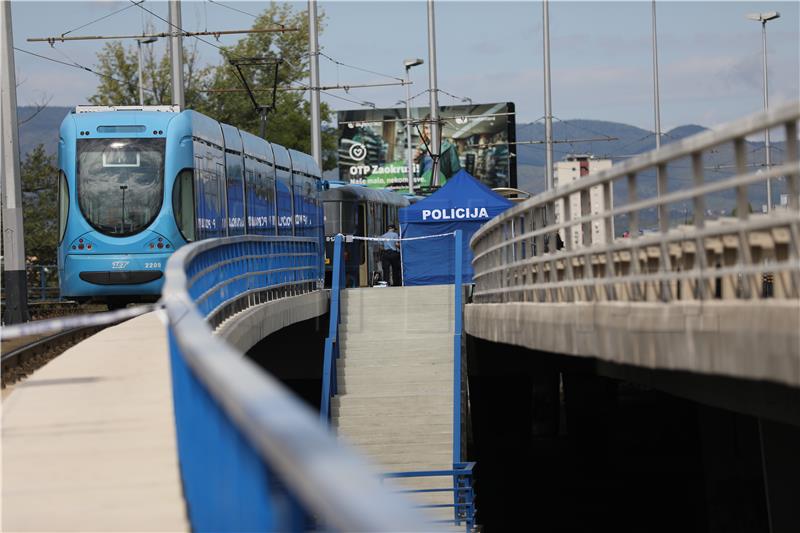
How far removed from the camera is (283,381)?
34062 mm

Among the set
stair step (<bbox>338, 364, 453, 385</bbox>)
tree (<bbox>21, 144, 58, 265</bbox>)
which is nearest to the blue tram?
stair step (<bbox>338, 364, 453, 385</bbox>)

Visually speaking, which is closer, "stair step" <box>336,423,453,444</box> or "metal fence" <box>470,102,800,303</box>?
"metal fence" <box>470,102,800,303</box>

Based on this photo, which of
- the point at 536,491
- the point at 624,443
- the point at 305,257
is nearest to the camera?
the point at 305,257

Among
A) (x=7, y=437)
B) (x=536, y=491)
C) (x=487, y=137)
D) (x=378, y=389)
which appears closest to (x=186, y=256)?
(x=7, y=437)

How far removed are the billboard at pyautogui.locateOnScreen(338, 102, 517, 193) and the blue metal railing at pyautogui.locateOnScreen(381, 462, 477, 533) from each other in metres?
85.4

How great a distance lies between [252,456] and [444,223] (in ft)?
94.6

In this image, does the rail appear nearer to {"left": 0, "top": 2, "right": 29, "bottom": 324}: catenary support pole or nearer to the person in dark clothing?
{"left": 0, "top": 2, "right": 29, "bottom": 324}: catenary support pole

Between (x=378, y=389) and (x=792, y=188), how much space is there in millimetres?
17078

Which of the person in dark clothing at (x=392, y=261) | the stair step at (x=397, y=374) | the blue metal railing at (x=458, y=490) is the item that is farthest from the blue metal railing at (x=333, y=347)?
the person in dark clothing at (x=392, y=261)

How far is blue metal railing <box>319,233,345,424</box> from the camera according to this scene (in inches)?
1006

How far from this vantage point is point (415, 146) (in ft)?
382

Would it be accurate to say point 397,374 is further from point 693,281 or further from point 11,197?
point 693,281

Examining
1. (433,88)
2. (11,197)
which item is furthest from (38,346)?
(433,88)

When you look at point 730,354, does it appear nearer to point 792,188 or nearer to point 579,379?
point 792,188
